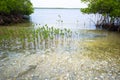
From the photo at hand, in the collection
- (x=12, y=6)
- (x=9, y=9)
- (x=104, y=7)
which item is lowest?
(x=104, y=7)

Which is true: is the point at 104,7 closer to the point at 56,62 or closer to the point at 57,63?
the point at 56,62

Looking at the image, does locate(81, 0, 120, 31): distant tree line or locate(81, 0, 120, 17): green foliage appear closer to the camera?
locate(81, 0, 120, 17): green foliage

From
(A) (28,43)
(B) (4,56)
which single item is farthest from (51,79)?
(A) (28,43)

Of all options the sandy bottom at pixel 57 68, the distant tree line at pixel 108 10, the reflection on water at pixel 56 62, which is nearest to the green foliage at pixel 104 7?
the distant tree line at pixel 108 10

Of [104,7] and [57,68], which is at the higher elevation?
[104,7]

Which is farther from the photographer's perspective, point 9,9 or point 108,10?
point 9,9

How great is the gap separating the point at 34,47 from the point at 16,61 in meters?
3.17

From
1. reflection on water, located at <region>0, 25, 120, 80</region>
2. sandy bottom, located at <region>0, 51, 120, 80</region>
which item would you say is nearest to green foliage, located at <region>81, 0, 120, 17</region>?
reflection on water, located at <region>0, 25, 120, 80</region>

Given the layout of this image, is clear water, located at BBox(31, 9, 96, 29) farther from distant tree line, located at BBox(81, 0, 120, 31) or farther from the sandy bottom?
the sandy bottom

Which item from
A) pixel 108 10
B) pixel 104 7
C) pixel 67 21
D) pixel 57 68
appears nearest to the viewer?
pixel 57 68

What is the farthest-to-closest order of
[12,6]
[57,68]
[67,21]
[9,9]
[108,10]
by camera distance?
1. [67,21]
2. [12,6]
3. [9,9]
4. [108,10]
5. [57,68]

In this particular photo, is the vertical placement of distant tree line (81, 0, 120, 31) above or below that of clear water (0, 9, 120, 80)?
above

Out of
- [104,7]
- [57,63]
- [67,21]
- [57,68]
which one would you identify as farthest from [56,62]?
[67,21]

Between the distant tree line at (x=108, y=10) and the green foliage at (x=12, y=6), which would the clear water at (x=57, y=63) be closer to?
the distant tree line at (x=108, y=10)
